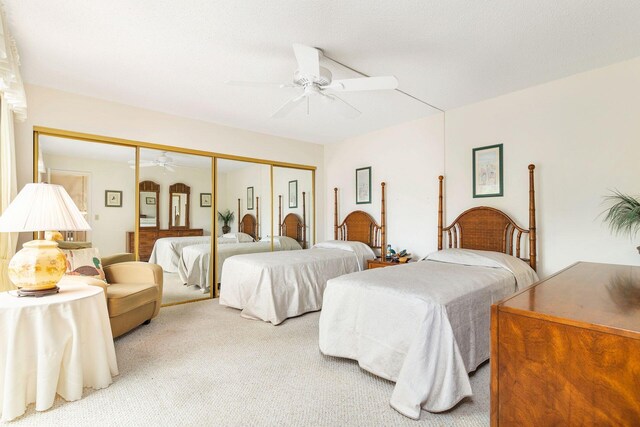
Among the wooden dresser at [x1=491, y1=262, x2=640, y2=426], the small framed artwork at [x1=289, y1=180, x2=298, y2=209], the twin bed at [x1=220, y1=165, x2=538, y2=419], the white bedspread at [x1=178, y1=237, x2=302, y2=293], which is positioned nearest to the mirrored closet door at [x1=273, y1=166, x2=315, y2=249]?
the small framed artwork at [x1=289, y1=180, x2=298, y2=209]

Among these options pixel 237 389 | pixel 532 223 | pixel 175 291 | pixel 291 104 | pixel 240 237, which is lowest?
pixel 237 389

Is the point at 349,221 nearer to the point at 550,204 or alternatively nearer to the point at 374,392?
the point at 550,204

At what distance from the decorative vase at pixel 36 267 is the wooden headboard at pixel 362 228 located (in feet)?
11.4

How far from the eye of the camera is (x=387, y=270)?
276 cm

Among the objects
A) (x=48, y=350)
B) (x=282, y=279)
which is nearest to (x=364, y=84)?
(x=282, y=279)

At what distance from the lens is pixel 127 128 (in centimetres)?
359

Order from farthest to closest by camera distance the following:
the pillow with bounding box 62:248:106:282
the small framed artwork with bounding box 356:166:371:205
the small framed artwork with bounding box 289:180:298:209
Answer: the small framed artwork with bounding box 289:180:298:209 < the small framed artwork with bounding box 356:166:371:205 < the pillow with bounding box 62:248:106:282

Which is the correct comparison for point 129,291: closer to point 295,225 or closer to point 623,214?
point 295,225

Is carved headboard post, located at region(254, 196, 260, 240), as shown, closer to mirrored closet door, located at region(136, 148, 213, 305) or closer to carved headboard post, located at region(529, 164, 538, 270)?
mirrored closet door, located at region(136, 148, 213, 305)

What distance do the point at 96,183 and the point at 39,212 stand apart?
1.62m

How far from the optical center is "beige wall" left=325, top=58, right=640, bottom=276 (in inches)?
105

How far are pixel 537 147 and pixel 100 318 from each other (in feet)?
13.3

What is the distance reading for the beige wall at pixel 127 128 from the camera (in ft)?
9.96

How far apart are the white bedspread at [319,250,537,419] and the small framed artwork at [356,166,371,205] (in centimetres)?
221
